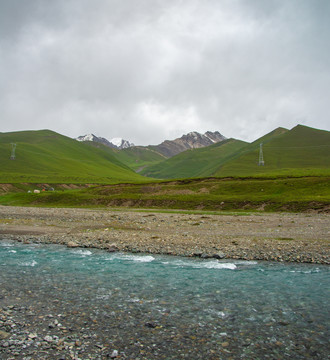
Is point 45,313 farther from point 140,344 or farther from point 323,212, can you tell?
point 323,212

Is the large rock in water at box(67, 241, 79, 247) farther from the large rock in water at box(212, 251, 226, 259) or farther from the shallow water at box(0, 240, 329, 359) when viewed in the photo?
the large rock in water at box(212, 251, 226, 259)

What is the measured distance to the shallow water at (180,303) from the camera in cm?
1066

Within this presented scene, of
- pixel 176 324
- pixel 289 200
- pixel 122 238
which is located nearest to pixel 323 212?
pixel 289 200

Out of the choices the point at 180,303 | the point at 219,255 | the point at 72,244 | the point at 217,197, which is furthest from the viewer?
the point at 217,197

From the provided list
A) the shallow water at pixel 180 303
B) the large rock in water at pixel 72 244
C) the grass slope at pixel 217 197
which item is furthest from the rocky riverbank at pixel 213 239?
the grass slope at pixel 217 197

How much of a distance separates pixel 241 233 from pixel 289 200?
114ft

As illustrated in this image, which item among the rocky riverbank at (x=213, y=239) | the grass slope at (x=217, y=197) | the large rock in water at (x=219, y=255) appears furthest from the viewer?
the grass slope at (x=217, y=197)

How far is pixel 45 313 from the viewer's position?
13.1m

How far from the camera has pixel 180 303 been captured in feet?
48.1

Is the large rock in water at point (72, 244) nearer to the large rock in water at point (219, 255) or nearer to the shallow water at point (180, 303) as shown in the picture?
the shallow water at point (180, 303)

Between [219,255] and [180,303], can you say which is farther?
[219,255]

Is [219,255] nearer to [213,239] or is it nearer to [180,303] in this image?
[213,239]

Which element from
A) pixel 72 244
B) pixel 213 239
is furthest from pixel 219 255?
pixel 72 244

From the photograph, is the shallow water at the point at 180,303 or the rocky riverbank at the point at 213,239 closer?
the shallow water at the point at 180,303
